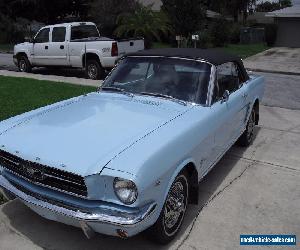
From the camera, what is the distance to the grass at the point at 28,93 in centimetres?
890

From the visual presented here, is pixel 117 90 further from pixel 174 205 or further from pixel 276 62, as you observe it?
pixel 276 62

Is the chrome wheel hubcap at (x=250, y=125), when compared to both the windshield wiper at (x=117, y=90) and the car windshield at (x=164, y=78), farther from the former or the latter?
the windshield wiper at (x=117, y=90)

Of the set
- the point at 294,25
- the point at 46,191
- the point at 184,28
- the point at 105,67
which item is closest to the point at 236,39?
the point at 294,25

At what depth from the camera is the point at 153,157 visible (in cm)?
350

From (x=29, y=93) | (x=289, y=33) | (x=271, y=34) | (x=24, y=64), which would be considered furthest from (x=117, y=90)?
(x=289, y=33)

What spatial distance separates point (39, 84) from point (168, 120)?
28.9 ft

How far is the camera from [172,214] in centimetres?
401

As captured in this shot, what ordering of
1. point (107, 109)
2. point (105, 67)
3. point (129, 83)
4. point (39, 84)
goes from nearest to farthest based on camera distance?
point (107, 109), point (129, 83), point (39, 84), point (105, 67)

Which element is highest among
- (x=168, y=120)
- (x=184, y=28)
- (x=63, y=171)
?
(x=184, y=28)

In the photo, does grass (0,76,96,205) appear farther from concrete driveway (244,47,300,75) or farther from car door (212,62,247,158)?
concrete driveway (244,47,300,75)

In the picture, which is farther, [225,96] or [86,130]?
[225,96]

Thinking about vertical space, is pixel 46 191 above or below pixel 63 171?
below

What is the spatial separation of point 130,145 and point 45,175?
31.7 inches

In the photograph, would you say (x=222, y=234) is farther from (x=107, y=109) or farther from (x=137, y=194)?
(x=107, y=109)
